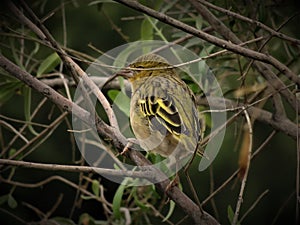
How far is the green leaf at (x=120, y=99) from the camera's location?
9.71 ft

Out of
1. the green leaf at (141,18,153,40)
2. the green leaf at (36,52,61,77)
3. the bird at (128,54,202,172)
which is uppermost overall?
the green leaf at (141,18,153,40)

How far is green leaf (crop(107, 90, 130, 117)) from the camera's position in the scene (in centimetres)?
296

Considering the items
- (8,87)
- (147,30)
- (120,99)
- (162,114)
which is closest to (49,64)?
(8,87)

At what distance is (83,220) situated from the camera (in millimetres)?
2955

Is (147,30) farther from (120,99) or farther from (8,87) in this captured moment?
(8,87)

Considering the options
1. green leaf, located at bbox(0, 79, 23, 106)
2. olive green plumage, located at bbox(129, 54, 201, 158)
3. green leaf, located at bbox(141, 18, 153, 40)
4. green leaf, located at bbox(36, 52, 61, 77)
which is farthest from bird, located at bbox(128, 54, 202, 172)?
green leaf, located at bbox(0, 79, 23, 106)

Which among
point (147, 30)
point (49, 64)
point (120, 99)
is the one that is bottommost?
point (120, 99)

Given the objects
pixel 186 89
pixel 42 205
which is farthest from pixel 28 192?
pixel 186 89

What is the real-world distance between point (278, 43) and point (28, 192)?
15.7 feet

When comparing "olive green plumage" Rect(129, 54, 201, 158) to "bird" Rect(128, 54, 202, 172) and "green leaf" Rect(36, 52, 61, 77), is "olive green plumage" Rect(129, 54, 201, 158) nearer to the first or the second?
"bird" Rect(128, 54, 202, 172)

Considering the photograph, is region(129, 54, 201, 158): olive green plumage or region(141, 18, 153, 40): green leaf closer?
region(129, 54, 201, 158): olive green plumage

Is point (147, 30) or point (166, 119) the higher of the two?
point (147, 30)

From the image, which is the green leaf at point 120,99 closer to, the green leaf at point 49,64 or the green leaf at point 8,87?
the green leaf at point 49,64

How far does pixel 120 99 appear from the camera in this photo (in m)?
3.00
